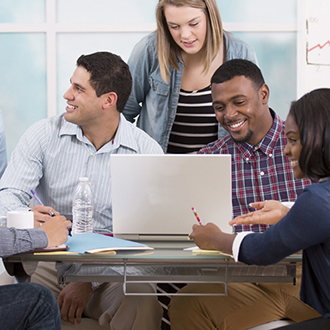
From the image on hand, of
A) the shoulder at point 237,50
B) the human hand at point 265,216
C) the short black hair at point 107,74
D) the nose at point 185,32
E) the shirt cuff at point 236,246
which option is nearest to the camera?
the shirt cuff at point 236,246

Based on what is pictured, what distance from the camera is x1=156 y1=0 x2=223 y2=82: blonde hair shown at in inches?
95.4

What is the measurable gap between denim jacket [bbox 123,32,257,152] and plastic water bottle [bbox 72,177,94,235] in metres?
0.89

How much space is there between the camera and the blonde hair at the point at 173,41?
2424mm

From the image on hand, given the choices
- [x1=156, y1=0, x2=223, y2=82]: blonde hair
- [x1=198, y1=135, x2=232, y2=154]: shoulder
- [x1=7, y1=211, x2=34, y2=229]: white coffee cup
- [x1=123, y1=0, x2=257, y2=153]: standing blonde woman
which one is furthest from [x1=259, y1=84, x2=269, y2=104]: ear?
[x1=7, y1=211, x2=34, y2=229]: white coffee cup

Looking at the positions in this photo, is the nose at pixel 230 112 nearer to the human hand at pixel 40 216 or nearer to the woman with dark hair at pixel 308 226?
the woman with dark hair at pixel 308 226

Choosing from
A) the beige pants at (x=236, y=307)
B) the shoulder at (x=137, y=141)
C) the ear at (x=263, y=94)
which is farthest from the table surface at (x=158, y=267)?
the ear at (x=263, y=94)

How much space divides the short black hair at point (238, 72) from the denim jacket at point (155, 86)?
1.48 feet

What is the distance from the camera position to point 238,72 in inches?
82.0

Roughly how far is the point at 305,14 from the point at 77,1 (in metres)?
1.76

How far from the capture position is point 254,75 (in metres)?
2.09

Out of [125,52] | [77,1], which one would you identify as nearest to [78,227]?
[125,52]

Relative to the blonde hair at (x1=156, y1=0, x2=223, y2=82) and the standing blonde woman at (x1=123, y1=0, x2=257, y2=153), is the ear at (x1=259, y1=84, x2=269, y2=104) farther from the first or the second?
the blonde hair at (x1=156, y1=0, x2=223, y2=82)

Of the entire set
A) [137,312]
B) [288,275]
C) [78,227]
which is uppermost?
[78,227]

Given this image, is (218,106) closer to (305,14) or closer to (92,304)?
(92,304)
